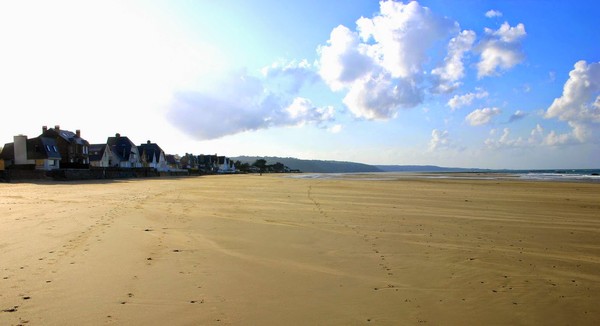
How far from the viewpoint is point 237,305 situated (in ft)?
15.9

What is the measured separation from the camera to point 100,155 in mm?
72500

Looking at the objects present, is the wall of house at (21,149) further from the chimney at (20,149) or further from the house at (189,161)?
the house at (189,161)

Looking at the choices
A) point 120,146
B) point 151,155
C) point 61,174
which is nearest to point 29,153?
point 61,174

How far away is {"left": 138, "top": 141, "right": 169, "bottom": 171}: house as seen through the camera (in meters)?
93.9

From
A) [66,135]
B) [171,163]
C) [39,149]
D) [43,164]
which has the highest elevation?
[66,135]

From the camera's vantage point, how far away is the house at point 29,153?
5754cm

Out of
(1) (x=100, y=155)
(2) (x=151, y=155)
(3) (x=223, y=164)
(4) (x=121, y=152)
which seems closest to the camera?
(1) (x=100, y=155)

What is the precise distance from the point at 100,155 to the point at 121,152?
29.7 ft

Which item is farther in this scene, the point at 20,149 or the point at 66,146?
the point at 66,146

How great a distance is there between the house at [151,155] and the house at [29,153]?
33.1m

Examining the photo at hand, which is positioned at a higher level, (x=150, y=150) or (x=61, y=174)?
(x=150, y=150)

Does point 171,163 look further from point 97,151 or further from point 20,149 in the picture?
point 20,149

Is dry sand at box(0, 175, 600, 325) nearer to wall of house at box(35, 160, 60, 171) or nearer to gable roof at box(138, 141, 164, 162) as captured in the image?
wall of house at box(35, 160, 60, 171)

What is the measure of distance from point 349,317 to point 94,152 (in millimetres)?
79577
